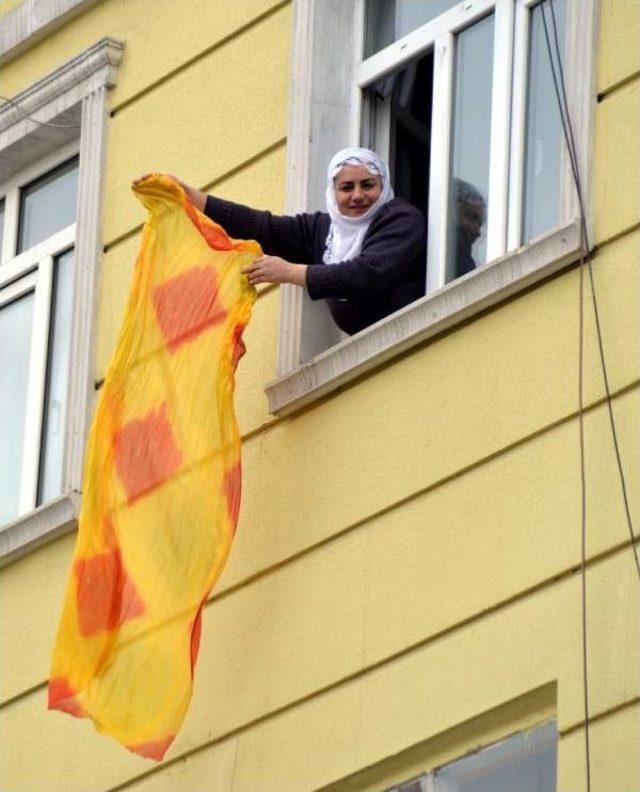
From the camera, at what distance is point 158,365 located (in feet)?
38.4

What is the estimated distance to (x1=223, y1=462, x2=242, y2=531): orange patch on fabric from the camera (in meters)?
11.2

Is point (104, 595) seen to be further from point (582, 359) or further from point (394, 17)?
point (394, 17)

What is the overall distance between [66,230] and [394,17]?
1.87 m

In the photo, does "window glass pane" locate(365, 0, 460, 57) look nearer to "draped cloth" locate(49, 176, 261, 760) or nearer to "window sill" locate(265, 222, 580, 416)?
"draped cloth" locate(49, 176, 261, 760)

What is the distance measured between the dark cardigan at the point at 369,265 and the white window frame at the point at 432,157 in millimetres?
86

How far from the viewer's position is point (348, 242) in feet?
37.9

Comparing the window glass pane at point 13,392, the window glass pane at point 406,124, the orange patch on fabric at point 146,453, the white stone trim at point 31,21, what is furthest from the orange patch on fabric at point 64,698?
the white stone trim at point 31,21

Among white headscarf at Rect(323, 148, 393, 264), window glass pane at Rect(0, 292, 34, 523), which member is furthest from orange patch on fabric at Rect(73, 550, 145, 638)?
window glass pane at Rect(0, 292, 34, 523)

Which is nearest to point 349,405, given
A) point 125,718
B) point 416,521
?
point 416,521

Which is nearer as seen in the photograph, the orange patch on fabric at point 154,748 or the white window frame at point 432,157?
the white window frame at point 432,157

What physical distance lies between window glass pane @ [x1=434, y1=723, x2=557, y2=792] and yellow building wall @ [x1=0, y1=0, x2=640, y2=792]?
55 mm

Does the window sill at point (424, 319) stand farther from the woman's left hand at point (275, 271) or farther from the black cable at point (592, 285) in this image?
the woman's left hand at point (275, 271)

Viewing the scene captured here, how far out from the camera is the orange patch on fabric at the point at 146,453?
1147 cm

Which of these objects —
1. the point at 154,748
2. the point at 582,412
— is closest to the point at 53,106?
the point at 154,748
